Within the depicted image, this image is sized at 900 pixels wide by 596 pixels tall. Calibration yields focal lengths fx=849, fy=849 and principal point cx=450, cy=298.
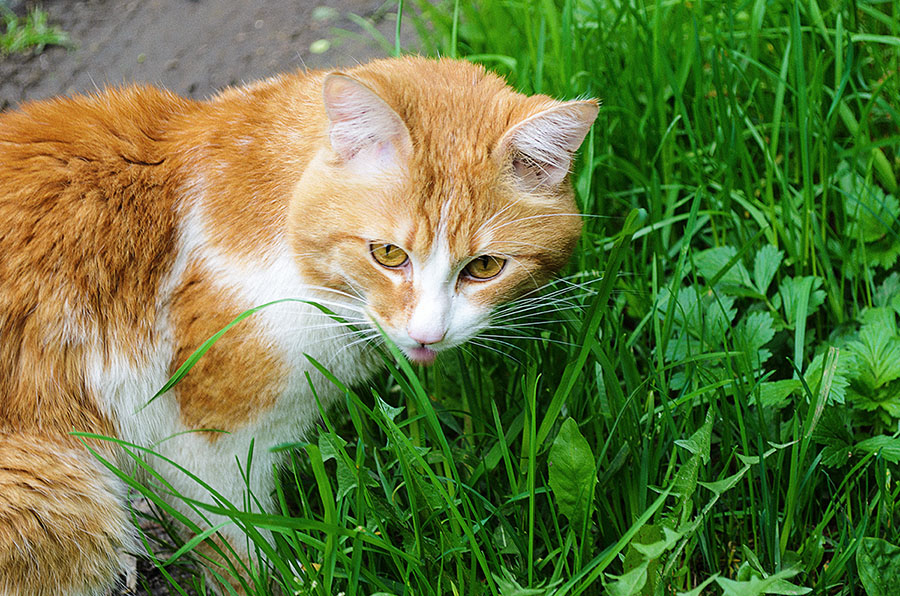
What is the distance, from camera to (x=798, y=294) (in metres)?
2.27

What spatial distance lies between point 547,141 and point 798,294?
947mm

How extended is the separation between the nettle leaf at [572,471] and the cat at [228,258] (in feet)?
1.02

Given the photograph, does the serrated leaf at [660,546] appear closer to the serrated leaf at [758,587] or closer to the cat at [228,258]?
the serrated leaf at [758,587]

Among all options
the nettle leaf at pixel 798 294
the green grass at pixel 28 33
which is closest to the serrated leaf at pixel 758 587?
the nettle leaf at pixel 798 294

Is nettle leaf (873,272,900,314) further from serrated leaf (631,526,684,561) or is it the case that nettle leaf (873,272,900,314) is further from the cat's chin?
the cat's chin

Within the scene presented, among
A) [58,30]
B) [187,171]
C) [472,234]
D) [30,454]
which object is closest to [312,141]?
[187,171]

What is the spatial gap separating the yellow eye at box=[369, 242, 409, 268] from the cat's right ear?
0.54 feet

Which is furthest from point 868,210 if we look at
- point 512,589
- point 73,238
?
point 73,238

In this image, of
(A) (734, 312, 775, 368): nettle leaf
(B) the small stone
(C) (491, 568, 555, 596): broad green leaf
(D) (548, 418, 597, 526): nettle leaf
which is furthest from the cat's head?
(B) the small stone

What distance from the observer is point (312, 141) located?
1.89 m

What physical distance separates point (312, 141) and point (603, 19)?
4.92 ft

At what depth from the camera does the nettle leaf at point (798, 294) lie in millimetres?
2268

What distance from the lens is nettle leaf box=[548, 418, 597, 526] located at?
172 centimetres

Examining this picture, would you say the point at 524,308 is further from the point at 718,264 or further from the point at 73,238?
the point at 73,238
